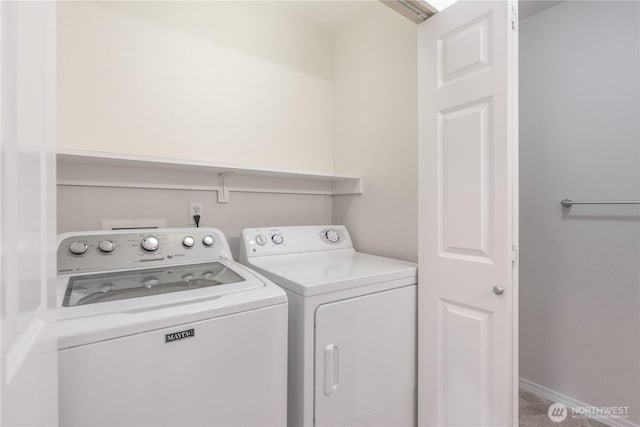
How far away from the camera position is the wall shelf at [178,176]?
4.70 ft

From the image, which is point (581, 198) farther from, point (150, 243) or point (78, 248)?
point (78, 248)

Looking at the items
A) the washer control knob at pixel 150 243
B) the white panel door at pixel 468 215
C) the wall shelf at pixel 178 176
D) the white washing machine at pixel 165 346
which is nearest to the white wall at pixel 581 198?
the white panel door at pixel 468 215

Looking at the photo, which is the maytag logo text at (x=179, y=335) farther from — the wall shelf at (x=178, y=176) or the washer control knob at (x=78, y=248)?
the wall shelf at (x=178, y=176)

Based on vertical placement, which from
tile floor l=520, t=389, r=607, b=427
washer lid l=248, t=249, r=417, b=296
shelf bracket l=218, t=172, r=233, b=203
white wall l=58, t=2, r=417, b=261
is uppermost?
white wall l=58, t=2, r=417, b=261

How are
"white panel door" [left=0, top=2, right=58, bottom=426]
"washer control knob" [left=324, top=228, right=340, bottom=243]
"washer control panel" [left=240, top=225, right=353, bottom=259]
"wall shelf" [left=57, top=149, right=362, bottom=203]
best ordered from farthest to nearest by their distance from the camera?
"washer control knob" [left=324, top=228, right=340, bottom=243] < "washer control panel" [left=240, top=225, right=353, bottom=259] < "wall shelf" [left=57, top=149, right=362, bottom=203] < "white panel door" [left=0, top=2, right=58, bottom=426]

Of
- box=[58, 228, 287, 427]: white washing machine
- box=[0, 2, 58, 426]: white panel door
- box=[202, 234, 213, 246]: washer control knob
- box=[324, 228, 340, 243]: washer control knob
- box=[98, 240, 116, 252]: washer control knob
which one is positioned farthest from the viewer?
box=[324, 228, 340, 243]: washer control knob

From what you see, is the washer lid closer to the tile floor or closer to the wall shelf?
the wall shelf

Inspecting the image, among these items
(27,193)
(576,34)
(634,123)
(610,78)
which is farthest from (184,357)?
(576,34)

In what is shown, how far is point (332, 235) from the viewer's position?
2.07 m


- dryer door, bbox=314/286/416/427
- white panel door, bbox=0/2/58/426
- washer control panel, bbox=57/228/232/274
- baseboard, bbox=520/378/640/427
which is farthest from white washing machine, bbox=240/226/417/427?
baseboard, bbox=520/378/640/427

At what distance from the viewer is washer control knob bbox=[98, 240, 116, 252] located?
131 centimetres

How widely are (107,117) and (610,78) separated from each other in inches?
110

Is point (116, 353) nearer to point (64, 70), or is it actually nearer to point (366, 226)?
point (64, 70)

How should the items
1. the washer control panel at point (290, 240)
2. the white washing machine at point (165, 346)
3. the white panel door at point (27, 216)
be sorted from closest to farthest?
the white panel door at point (27, 216) < the white washing machine at point (165, 346) < the washer control panel at point (290, 240)
